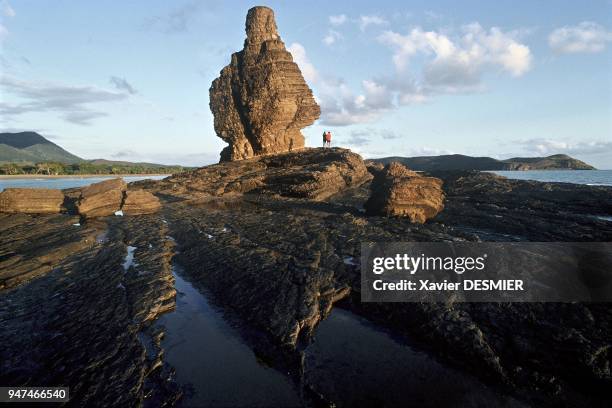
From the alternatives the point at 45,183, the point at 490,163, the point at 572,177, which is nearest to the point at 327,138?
the point at 572,177

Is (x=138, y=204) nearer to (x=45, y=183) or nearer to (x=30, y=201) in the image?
(x=30, y=201)

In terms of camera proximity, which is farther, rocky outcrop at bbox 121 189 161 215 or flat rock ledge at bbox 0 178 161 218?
rocky outcrop at bbox 121 189 161 215

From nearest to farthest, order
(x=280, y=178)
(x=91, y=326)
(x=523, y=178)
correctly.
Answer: (x=91, y=326) → (x=280, y=178) → (x=523, y=178)

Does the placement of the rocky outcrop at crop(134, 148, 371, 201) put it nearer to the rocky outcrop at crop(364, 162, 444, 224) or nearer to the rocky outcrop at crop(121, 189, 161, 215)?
the rocky outcrop at crop(121, 189, 161, 215)

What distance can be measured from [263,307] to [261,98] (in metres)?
46.2

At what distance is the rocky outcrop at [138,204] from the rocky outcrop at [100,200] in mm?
677

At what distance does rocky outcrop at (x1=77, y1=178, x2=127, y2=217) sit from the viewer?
23531 mm

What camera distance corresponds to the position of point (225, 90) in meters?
54.8

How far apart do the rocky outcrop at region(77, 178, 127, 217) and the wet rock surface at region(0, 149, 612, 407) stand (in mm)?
3634

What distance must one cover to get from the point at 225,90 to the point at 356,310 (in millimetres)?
54601

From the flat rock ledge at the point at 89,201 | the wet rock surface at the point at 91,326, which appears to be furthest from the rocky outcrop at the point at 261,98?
the wet rock surface at the point at 91,326

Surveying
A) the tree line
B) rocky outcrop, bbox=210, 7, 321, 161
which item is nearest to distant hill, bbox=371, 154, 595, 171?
rocky outcrop, bbox=210, 7, 321, 161

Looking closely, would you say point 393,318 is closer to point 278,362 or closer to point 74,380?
point 278,362

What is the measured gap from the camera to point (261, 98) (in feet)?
162
